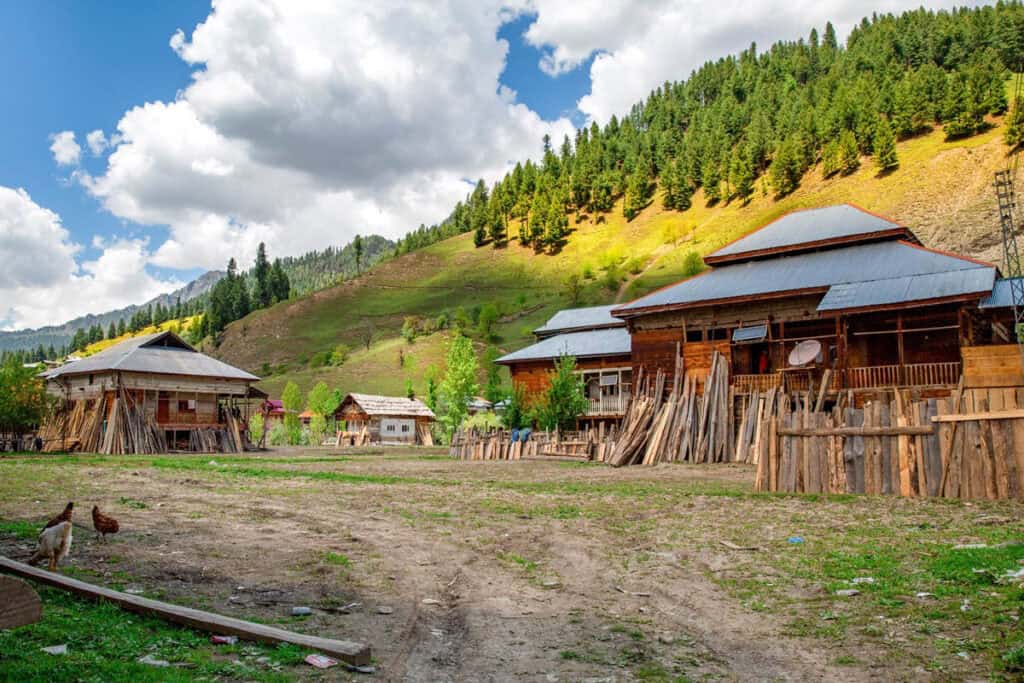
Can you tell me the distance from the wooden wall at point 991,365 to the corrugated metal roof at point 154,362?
137 feet

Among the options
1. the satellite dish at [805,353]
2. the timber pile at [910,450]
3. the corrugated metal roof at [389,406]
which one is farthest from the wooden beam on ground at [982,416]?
the corrugated metal roof at [389,406]

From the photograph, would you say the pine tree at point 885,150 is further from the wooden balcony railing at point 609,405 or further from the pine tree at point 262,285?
the pine tree at point 262,285

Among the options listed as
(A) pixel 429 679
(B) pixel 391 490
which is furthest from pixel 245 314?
(A) pixel 429 679

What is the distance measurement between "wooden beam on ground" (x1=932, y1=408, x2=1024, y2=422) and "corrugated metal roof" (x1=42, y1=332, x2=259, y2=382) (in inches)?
1741

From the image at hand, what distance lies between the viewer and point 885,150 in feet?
331

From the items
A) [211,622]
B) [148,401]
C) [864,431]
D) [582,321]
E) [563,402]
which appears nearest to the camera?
[211,622]

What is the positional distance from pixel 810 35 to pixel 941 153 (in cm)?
11103

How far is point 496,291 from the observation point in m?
129

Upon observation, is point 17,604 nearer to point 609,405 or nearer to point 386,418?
point 609,405

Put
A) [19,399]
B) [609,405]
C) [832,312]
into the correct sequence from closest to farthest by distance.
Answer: [832,312]
[19,399]
[609,405]

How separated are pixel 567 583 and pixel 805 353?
72.5ft

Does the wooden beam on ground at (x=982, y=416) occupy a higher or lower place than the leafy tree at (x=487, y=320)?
lower

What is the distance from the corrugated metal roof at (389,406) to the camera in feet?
232

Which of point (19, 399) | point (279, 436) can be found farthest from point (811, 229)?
point (279, 436)
